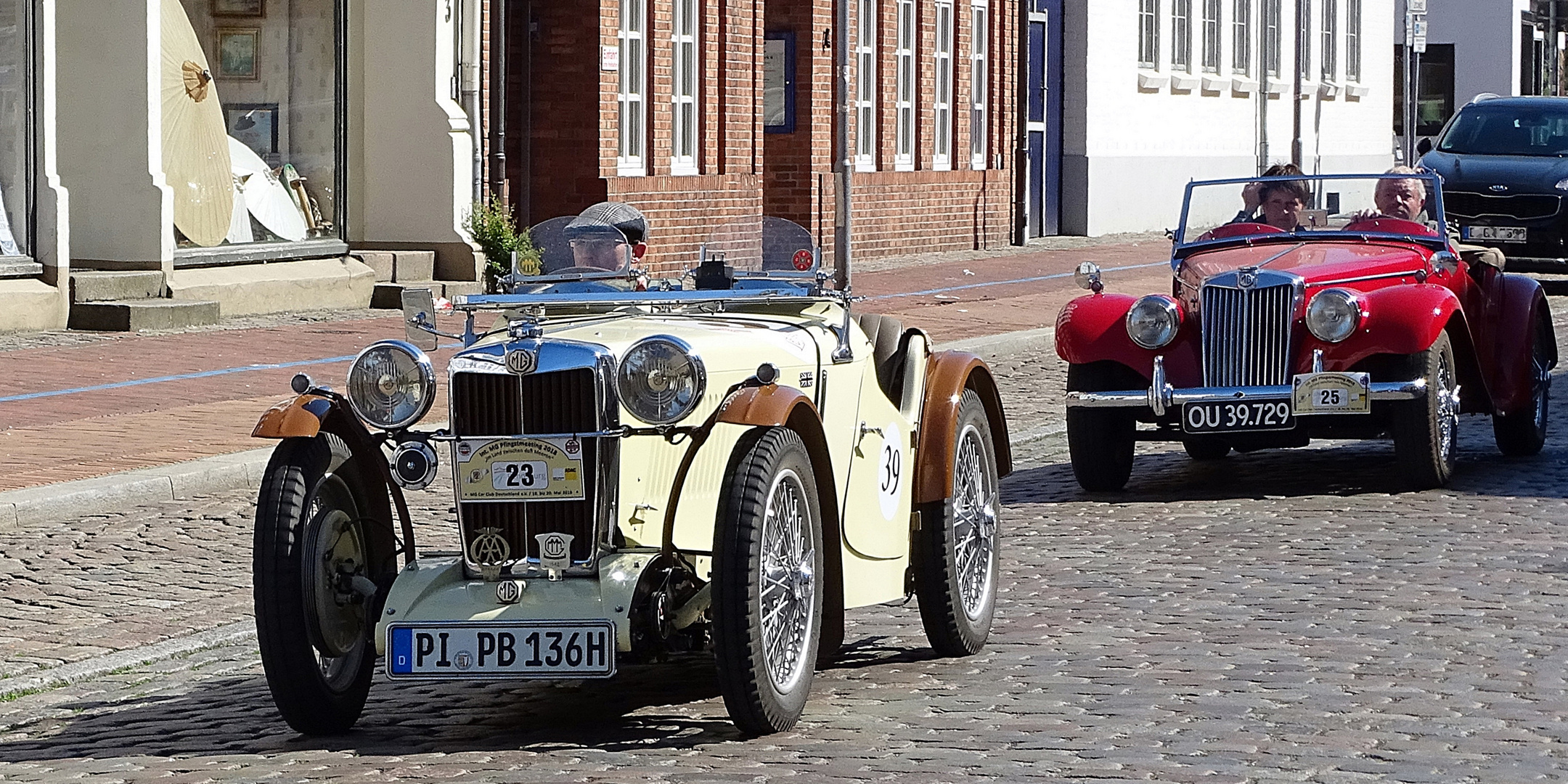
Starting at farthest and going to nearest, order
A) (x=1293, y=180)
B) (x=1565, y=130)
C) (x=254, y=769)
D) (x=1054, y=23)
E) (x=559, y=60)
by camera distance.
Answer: (x=1054, y=23) → (x=1565, y=130) → (x=559, y=60) → (x=1293, y=180) → (x=254, y=769)

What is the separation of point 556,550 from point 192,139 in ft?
48.2

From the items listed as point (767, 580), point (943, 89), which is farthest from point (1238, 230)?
point (943, 89)

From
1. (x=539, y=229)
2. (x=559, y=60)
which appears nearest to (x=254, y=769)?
(x=539, y=229)

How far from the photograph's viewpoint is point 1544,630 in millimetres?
7605

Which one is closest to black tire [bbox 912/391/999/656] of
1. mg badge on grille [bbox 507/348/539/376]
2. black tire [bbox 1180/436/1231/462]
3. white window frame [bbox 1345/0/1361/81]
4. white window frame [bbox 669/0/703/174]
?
mg badge on grille [bbox 507/348/539/376]

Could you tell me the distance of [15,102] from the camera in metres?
18.2

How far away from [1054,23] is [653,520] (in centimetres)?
2934

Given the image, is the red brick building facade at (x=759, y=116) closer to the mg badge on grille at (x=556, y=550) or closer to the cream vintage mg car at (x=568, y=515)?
the cream vintage mg car at (x=568, y=515)

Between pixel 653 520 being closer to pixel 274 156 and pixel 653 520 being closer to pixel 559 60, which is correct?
pixel 274 156

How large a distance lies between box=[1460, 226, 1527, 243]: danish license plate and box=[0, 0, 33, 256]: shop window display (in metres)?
13.9

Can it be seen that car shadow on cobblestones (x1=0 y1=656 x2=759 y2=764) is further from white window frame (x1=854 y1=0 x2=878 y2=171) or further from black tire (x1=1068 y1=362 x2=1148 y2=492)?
white window frame (x1=854 y1=0 x2=878 y2=171)

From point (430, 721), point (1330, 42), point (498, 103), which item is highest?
point (1330, 42)

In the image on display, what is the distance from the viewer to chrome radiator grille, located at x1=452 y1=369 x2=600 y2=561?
607cm

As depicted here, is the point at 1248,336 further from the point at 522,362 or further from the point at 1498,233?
the point at 1498,233
